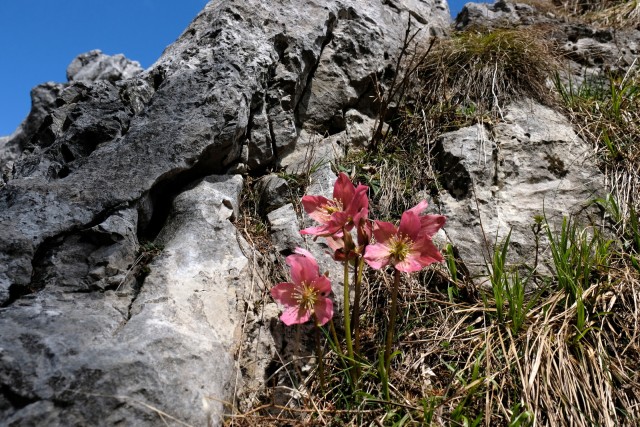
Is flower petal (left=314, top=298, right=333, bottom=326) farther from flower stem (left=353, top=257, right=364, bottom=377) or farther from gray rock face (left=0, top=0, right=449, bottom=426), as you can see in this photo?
gray rock face (left=0, top=0, right=449, bottom=426)

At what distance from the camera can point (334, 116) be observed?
10.4 feet

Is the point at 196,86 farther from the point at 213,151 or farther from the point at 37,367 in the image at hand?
the point at 37,367

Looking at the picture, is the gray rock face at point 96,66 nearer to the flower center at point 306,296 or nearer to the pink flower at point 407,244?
the flower center at point 306,296

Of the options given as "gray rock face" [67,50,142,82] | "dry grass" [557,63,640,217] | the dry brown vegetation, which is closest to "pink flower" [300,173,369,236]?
the dry brown vegetation

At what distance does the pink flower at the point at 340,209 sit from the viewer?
1.68 m

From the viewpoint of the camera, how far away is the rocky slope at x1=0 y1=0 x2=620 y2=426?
1.47 m

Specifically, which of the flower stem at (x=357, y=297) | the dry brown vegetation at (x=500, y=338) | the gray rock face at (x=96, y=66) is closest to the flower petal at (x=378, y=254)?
the flower stem at (x=357, y=297)

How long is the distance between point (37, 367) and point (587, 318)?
220 cm

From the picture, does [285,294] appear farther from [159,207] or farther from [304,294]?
[159,207]

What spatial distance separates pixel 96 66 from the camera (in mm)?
9281

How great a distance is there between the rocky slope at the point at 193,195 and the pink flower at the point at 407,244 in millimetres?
605

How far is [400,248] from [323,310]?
0.37 meters

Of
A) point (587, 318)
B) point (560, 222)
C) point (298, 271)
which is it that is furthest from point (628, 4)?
point (298, 271)

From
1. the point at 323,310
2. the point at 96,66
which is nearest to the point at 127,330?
the point at 323,310
